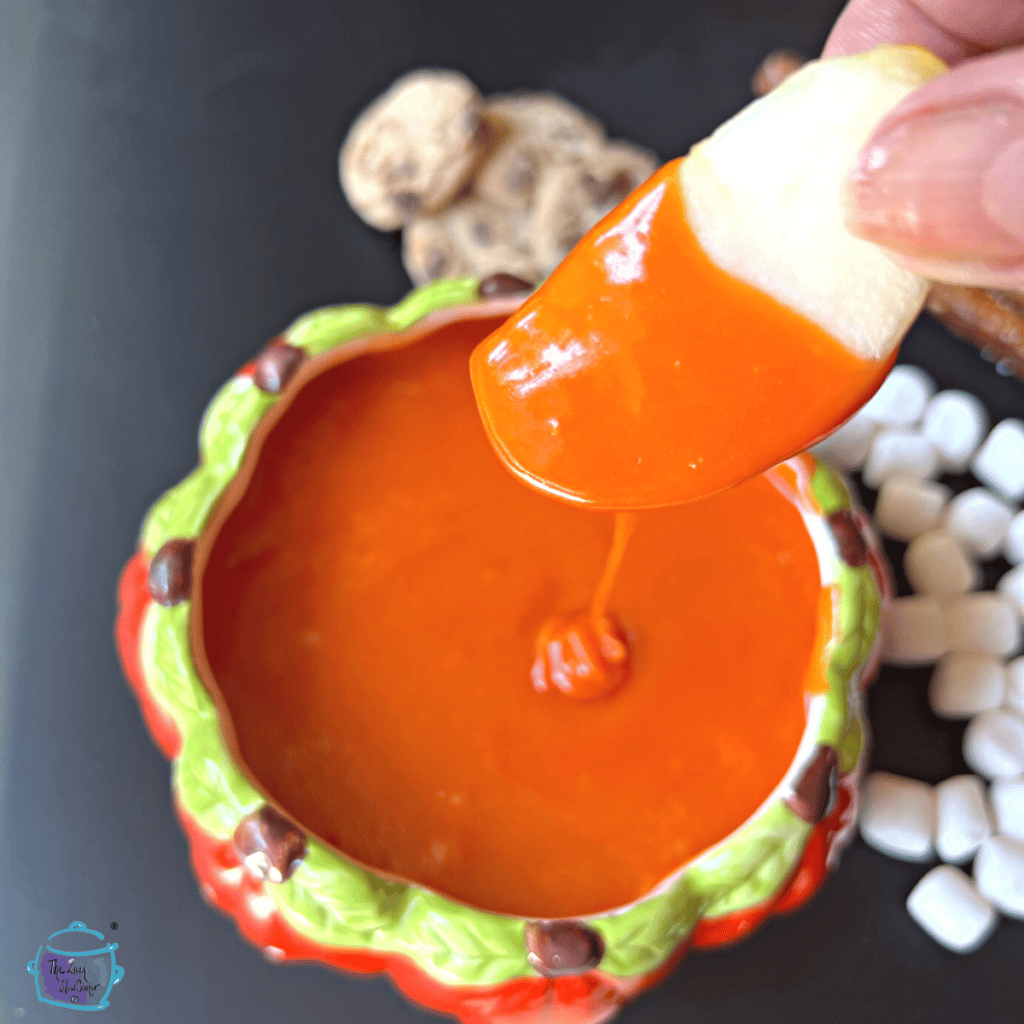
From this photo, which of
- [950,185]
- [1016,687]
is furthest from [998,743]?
[950,185]

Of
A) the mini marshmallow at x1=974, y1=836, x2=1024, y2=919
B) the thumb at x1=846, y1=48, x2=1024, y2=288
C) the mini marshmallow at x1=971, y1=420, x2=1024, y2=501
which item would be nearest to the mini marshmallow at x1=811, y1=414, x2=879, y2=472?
the mini marshmallow at x1=971, y1=420, x2=1024, y2=501

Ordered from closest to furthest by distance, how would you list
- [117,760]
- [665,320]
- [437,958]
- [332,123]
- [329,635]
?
1. [665,320]
2. [437,958]
3. [329,635]
4. [117,760]
5. [332,123]

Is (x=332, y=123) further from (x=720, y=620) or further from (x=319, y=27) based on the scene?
(x=720, y=620)

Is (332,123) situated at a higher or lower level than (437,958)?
higher

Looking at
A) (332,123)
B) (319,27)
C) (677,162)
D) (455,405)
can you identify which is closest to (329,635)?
(455,405)

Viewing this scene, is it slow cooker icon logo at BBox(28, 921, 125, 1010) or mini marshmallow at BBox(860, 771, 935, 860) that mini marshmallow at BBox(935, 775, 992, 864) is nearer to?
mini marshmallow at BBox(860, 771, 935, 860)

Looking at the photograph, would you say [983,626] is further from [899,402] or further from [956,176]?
[956,176]
